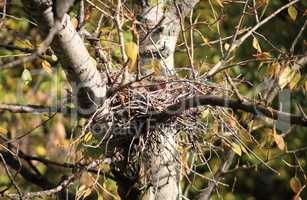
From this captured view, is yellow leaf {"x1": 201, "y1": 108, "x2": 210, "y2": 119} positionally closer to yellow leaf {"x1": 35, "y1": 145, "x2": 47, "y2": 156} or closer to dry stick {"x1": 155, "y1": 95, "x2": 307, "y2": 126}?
dry stick {"x1": 155, "y1": 95, "x2": 307, "y2": 126}

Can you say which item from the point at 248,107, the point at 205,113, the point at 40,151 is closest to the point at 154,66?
the point at 205,113

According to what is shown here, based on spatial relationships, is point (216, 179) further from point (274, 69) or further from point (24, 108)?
point (24, 108)

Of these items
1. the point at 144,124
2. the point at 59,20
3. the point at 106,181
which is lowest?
the point at 106,181

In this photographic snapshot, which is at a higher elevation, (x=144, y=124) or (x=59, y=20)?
(x=59, y=20)

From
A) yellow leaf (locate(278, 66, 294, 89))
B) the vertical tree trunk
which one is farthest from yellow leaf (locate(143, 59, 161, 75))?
yellow leaf (locate(278, 66, 294, 89))

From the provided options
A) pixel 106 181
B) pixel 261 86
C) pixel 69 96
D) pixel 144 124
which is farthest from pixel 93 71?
pixel 261 86

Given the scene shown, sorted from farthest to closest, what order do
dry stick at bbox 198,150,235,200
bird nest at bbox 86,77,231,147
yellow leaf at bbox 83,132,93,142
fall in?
1. dry stick at bbox 198,150,235,200
2. yellow leaf at bbox 83,132,93,142
3. bird nest at bbox 86,77,231,147

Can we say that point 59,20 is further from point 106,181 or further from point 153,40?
point 106,181

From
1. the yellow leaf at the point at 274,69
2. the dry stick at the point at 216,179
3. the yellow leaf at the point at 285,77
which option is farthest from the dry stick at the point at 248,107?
the dry stick at the point at 216,179

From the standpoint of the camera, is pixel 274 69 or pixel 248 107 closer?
pixel 248 107

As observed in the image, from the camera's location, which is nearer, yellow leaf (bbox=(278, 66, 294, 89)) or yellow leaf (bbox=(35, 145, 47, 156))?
yellow leaf (bbox=(278, 66, 294, 89))

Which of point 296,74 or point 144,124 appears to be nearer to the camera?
point 144,124

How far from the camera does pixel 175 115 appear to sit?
8.89 ft

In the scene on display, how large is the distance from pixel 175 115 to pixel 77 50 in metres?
0.48
